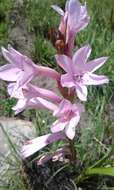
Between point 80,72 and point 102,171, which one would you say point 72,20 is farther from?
point 102,171

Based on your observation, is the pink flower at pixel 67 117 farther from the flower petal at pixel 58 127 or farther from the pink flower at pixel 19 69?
the pink flower at pixel 19 69

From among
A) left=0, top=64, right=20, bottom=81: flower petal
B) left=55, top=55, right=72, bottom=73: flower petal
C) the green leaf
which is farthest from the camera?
the green leaf

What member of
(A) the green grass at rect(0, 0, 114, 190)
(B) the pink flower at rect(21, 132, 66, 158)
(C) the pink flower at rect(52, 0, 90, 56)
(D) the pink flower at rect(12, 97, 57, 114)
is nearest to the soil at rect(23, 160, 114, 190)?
(A) the green grass at rect(0, 0, 114, 190)

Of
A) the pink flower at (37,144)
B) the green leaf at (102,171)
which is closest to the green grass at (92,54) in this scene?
the green leaf at (102,171)

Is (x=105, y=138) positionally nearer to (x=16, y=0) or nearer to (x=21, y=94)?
(x=21, y=94)

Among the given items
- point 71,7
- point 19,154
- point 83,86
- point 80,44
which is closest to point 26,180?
point 19,154

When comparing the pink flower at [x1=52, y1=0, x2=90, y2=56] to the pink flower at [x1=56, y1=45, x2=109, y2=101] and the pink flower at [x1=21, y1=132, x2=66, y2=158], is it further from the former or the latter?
the pink flower at [x1=21, y1=132, x2=66, y2=158]

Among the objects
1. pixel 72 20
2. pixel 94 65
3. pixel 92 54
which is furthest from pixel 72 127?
pixel 92 54
